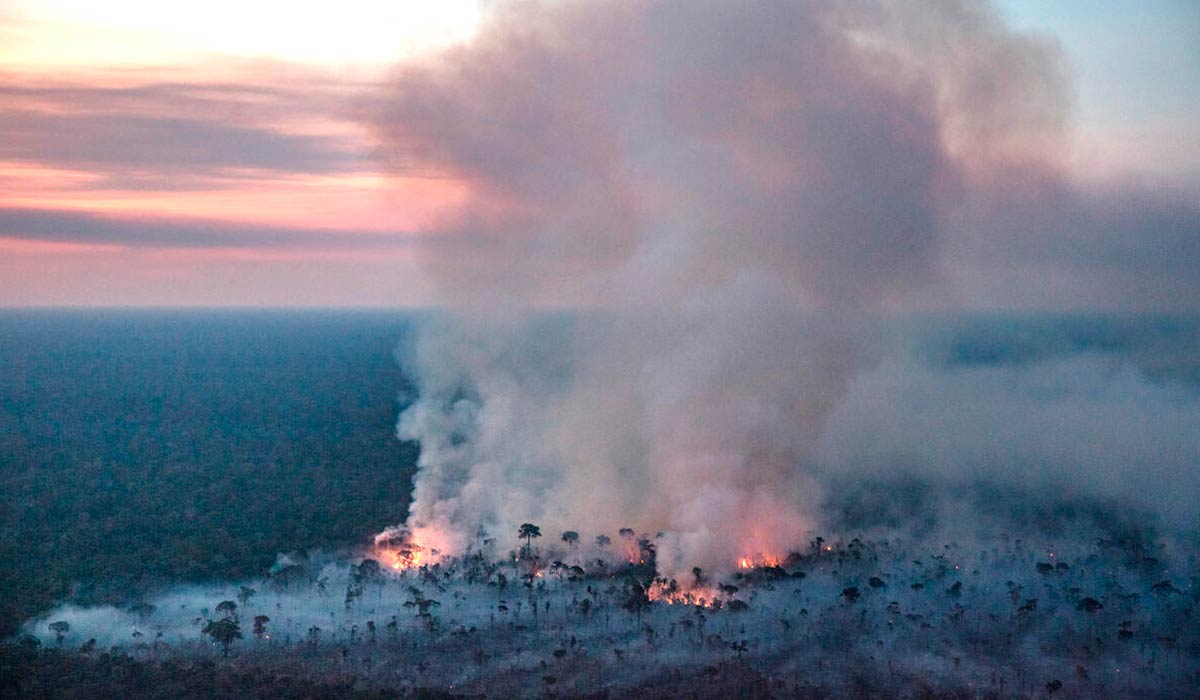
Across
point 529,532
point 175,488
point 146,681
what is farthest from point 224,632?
point 175,488

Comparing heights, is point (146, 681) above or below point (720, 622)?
below

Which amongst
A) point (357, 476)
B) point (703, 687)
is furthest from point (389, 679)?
point (357, 476)

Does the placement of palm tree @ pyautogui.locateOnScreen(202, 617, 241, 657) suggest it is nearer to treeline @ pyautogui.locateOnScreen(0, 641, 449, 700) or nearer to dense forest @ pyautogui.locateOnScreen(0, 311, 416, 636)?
treeline @ pyautogui.locateOnScreen(0, 641, 449, 700)

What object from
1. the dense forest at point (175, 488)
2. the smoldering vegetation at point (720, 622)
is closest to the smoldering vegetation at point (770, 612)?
the smoldering vegetation at point (720, 622)

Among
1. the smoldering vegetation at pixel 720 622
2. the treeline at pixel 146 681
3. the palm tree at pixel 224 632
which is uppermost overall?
the smoldering vegetation at pixel 720 622

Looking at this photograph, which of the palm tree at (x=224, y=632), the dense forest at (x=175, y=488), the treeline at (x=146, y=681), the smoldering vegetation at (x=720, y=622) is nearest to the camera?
the treeline at (x=146, y=681)

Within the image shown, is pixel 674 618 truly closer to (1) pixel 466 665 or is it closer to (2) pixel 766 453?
(1) pixel 466 665

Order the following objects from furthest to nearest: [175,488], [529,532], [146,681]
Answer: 1. [175,488]
2. [529,532]
3. [146,681]

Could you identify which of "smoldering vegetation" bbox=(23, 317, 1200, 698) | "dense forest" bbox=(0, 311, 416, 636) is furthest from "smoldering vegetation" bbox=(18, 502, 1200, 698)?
"dense forest" bbox=(0, 311, 416, 636)

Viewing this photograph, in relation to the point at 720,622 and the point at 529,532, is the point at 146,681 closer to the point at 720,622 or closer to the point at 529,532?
the point at 529,532

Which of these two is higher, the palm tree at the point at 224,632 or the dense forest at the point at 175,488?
the dense forest at the point at 175,488

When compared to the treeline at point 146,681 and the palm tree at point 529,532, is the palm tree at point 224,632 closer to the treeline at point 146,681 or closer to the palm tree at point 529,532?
the treeline at point 146,681
